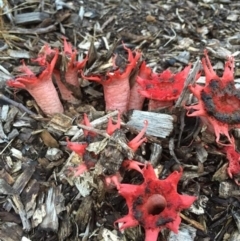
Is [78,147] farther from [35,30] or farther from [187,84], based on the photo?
[35,30]

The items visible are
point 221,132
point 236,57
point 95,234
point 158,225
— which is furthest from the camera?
point 236,57

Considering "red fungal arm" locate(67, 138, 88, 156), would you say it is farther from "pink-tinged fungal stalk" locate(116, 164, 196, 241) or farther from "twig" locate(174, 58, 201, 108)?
"twig" locate(174, 58, 201, 108)

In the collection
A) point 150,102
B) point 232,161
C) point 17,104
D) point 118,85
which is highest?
point 118,85

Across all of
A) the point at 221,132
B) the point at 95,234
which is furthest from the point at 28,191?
the point at 221,132

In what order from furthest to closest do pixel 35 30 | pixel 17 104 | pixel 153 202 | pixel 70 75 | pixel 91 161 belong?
pixel 35 30, pixel 17 104, pixel 70 75, pixel 91 161, pixel 153 202

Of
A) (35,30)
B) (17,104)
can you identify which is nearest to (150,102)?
(17,104)

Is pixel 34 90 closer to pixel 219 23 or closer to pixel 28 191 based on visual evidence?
pixel 28 191
